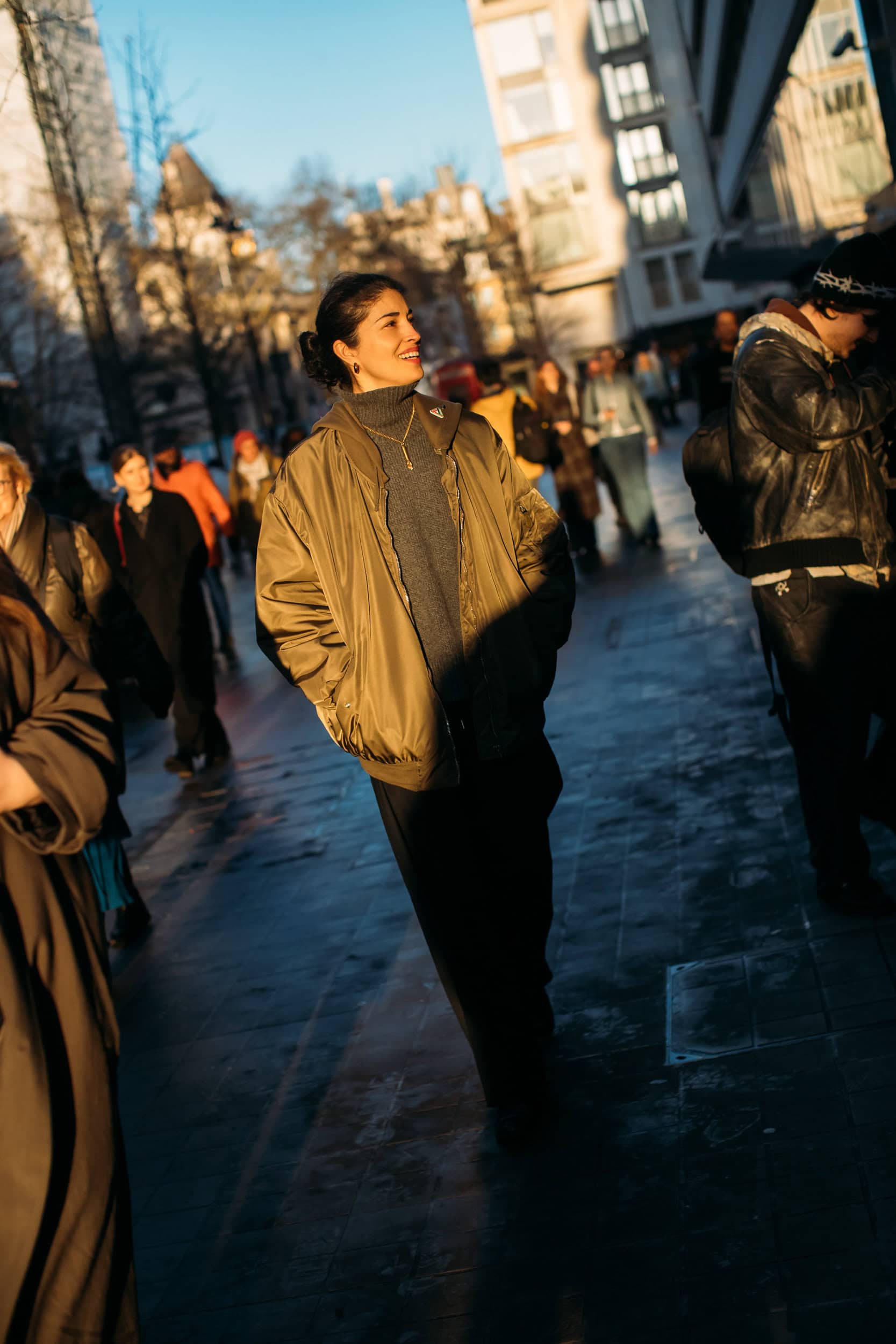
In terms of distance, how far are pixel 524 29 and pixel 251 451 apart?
65.8 meters

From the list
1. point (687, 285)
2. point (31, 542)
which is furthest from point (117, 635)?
point (687, 285)

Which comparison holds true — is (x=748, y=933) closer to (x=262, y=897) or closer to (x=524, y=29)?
(x=262, y=897)

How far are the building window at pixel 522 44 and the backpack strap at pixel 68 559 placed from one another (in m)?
73.8

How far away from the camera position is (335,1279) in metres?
3.53

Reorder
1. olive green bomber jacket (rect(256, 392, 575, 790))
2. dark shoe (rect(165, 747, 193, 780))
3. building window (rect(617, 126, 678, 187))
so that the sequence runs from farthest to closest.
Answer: building window (rect(617, 126, 678, 187)) < dark shoe (rect(165, 747, 193, 780)) < olive green bomber jacket (rect(256, 392, 575, 790))

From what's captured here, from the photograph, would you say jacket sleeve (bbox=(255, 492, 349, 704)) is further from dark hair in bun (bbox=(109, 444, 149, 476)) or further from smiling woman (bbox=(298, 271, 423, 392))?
dark hair in bun (bbox=(109, 444, 149, 476))

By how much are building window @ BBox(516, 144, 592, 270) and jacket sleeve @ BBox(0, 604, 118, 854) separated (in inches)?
2954

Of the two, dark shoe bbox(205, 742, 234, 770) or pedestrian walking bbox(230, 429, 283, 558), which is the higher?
pedestrian walking bbox(230, 429, 283, 558)

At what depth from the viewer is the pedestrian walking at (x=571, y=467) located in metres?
15.1


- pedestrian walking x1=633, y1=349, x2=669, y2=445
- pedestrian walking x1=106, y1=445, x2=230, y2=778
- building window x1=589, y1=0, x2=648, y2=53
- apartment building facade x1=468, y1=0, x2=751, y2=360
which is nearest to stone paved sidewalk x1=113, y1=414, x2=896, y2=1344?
pedestrian walking x1=106, y1=445, x2=230, y2=778

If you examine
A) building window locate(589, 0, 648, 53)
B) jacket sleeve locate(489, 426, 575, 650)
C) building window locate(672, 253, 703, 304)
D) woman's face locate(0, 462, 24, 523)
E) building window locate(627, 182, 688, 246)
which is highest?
building window locate(589, 0, 648, 53)

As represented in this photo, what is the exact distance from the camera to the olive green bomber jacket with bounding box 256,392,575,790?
3818 mm

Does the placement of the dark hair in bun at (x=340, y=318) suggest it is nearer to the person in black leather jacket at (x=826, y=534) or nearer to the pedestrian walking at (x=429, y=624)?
the pedestrian walking at (x=429, y=624)

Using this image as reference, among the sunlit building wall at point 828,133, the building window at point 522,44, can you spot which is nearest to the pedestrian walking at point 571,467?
the sunlit building wall at point 828,133
